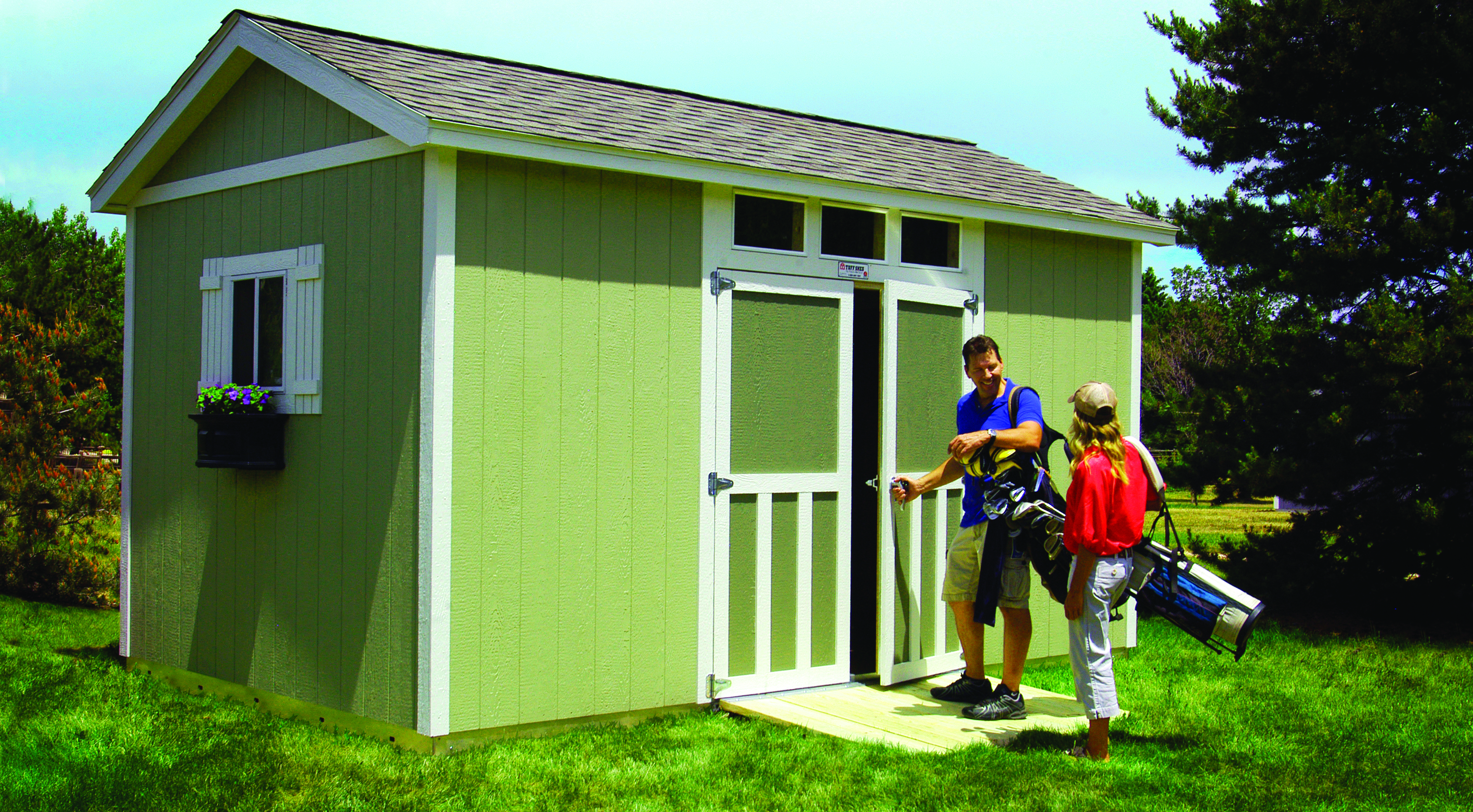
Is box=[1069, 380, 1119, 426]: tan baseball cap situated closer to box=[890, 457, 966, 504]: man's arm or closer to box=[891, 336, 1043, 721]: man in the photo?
box=[891, 336, 1043, 721]: man

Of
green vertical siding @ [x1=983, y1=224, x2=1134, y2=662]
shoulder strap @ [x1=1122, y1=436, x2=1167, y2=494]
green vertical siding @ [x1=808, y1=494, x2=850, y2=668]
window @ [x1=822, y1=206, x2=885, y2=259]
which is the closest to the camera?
shoulder strap @ [x1=1122, y1=436, x2=1167, y2=494]

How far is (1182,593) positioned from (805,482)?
1994 millimetres

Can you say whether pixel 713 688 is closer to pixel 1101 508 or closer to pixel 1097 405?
pixel 1101 508

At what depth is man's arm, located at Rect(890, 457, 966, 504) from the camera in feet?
18.7

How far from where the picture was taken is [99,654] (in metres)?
7.88

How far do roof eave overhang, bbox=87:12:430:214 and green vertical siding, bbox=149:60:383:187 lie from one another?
0.26ft

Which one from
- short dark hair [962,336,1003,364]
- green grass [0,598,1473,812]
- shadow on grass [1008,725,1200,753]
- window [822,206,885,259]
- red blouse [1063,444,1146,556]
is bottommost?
green grass [0,598,1473,812]

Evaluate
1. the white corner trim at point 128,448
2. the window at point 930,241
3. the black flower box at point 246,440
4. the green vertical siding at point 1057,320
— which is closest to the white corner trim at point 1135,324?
the green vertical siding at point 1057,320

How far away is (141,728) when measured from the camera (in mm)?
5570

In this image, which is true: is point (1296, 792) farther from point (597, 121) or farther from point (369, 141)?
point (369, 141)

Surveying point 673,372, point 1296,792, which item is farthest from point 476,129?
point 1296,792

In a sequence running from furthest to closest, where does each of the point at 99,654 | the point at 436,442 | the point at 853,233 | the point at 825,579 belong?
1. the point at 99,654
2. the point at 853,233
3. the point at 825,579
4. the point at 436,442

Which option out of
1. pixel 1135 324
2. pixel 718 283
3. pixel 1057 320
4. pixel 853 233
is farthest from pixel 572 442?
pixel 1135 324

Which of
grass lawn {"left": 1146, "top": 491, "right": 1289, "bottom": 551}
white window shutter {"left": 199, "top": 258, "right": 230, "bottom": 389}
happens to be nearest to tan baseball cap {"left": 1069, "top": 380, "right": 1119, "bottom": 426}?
white window shutter {"left": 199, "top": 258, "right": 230, "bottom": 389}
